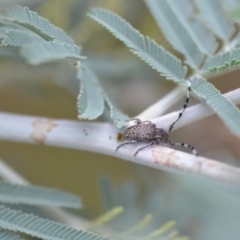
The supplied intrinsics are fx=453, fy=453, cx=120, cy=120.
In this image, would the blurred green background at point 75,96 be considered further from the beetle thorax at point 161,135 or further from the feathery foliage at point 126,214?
the beetle thorax at point 161,135

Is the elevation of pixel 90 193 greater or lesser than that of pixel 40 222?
greater

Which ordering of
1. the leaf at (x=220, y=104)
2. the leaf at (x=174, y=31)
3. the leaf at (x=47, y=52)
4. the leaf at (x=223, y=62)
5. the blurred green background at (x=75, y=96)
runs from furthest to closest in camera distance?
the blurred green background at (x=75, y=96) → the leaf at (x=174, y=31) → the leaf at (x=223, y=62) → the leaf at (x=220, y=104) → the leaf at (x=47, y=52)

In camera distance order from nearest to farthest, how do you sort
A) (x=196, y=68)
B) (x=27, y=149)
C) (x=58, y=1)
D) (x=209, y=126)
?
(x=196, y=68) → (x=58, y=1) → (x=209, y=126) → (x=27, y=149)

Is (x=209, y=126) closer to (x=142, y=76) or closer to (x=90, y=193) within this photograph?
(x=142, y=76)

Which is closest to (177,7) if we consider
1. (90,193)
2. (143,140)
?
(143,140)

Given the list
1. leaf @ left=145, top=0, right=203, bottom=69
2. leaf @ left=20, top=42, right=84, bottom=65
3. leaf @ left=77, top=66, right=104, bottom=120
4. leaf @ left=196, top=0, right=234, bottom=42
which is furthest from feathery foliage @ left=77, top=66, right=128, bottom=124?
leaf @ left=196, top=0, right=234, bottom=42

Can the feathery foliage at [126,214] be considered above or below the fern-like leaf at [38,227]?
above

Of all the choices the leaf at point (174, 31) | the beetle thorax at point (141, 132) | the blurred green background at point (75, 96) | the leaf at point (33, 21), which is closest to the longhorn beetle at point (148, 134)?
the beetle thorax at point (141, 132)

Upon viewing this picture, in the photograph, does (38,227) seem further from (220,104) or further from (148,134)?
(220,104)
